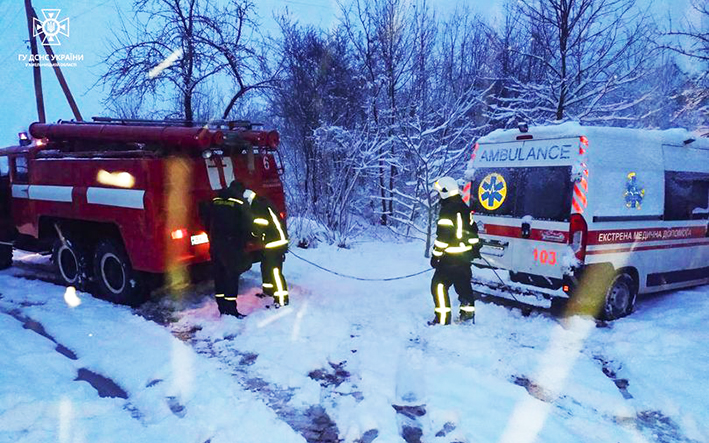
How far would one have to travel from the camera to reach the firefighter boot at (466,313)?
5867mm

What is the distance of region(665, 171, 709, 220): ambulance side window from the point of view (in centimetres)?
648

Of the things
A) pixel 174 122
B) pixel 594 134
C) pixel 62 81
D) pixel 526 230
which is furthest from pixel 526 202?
pixel 62 81

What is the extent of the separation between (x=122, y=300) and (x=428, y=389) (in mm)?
4841

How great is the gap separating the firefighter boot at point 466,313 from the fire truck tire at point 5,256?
29.2 feet

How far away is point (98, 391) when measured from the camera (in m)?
4.14

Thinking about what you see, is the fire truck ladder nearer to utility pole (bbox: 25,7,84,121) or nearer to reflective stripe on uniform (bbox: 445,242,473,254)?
reflective stripe on uniform (bbox: 445,242,473,254)

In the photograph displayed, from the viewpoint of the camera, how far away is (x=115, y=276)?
6.98m

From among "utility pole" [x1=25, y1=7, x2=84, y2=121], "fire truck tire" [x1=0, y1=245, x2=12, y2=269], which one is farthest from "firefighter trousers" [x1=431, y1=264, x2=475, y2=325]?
"utility pole" [x1=25, y1=7, x2=84, y2=121]

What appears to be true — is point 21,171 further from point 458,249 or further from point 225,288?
point 458,249

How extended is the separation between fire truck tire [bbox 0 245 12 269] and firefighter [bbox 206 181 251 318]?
5.84 meters

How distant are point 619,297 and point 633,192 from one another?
1.37 m

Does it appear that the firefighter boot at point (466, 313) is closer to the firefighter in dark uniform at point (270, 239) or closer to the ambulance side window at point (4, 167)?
the firefighter in dark uniform at point (270, 239)

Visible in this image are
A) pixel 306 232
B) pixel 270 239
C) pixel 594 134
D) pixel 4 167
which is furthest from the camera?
pixel 306 232

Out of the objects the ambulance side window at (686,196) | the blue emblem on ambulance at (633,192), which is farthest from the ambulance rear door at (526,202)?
the ambulance side window at (686,196)
